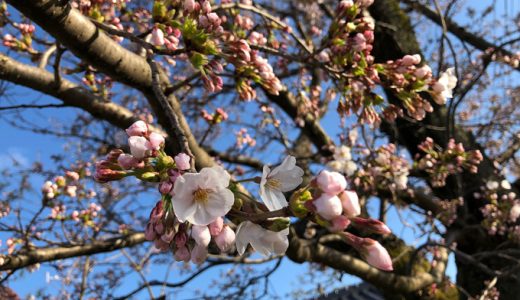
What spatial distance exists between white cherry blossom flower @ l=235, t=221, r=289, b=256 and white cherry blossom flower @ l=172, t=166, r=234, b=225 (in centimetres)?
7

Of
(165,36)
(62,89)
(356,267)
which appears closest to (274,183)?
(165,36)

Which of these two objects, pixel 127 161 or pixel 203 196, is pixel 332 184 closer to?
pixel 203 196

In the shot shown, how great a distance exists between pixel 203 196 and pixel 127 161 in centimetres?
21

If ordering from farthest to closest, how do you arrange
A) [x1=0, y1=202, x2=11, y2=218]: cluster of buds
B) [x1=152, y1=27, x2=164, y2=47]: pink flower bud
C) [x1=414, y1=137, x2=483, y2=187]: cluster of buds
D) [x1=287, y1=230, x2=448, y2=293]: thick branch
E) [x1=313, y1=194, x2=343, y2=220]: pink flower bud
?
1. [x1=0, y1=202, x2=11, y2=218]: cluster of buds
2. [x1=287, y1=230, x2=448, y2=293]: thick branch
3. [x1=414, y1=137, x2=483, y2=187]: cluster of buds
4. [x1=152, y1=27, x2=164, y2=47]: pink flower bud
5. [x1=313, y1=194, x2=343, y2=220]: pink flower bud

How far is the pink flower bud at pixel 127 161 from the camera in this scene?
88 cm

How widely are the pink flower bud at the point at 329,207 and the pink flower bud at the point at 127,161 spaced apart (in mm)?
426

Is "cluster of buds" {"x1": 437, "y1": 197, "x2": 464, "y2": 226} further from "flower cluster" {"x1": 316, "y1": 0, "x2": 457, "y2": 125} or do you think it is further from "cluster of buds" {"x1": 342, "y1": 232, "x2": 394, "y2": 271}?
"cluster of buds" {"x1": 342, "y1": 232, "x2": 394, "y2": 271}

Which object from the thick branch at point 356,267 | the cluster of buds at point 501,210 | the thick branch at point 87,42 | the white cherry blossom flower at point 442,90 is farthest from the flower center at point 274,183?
the cluster of buds at point 501,210

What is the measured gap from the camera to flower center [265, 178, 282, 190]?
98 cm

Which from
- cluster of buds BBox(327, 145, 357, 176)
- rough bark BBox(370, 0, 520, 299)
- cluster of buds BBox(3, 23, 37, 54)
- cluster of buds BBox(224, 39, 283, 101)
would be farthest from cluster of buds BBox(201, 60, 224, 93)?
rough bark BBox(370, 0, 520, 299)

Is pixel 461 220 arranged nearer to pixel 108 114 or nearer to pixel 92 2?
pixel 108 114

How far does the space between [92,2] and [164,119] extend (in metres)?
0.62

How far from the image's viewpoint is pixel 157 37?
4.68ft

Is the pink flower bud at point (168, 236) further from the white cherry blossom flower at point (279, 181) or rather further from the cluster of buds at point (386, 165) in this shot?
the cluster of buds at point (386, 165)
